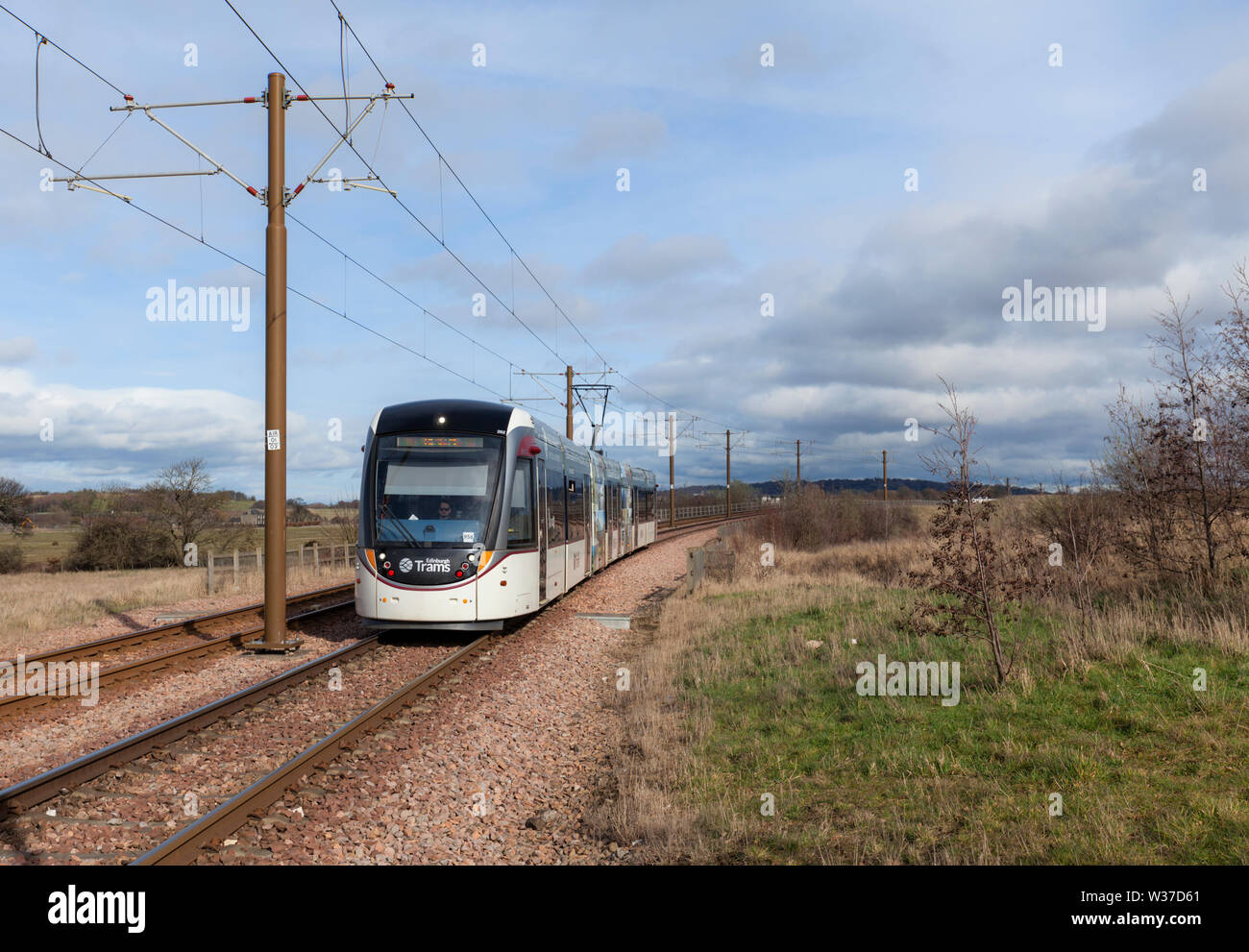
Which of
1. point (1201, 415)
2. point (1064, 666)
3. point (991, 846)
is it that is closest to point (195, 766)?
point (991, 846)

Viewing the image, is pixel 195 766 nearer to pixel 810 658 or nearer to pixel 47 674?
pixel 47 674

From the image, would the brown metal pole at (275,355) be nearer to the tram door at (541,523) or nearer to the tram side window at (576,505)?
the tram door at (541,523)

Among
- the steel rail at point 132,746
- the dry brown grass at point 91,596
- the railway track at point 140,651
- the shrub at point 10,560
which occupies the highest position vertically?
the steel rail at point 132,746

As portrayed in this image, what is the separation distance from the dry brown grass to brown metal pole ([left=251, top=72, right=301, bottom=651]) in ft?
17.7

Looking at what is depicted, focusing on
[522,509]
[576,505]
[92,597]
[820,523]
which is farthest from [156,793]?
[820,523]

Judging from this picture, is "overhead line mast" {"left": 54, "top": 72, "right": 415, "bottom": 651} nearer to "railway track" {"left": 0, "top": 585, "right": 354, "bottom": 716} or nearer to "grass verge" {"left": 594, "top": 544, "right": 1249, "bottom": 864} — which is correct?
"railway track" {"left": 0, "top": 585, "right": 354, "bottom": 716}

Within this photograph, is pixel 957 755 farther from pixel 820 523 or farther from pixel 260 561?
pixel 820 523

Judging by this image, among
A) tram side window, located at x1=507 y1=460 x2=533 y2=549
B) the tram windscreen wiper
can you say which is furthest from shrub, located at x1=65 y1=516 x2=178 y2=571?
tram side window, located at x1=507 y1=460 x2=533 y2=549

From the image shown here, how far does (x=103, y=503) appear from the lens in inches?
1453

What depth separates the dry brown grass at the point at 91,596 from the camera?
15.4 meters

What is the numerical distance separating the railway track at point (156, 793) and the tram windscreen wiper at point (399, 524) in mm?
3573

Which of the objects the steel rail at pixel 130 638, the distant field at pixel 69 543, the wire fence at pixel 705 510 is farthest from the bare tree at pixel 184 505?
the wire fence at pixel 705 510

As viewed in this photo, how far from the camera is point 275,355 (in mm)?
11789

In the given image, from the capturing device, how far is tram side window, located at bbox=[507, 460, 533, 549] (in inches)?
503
